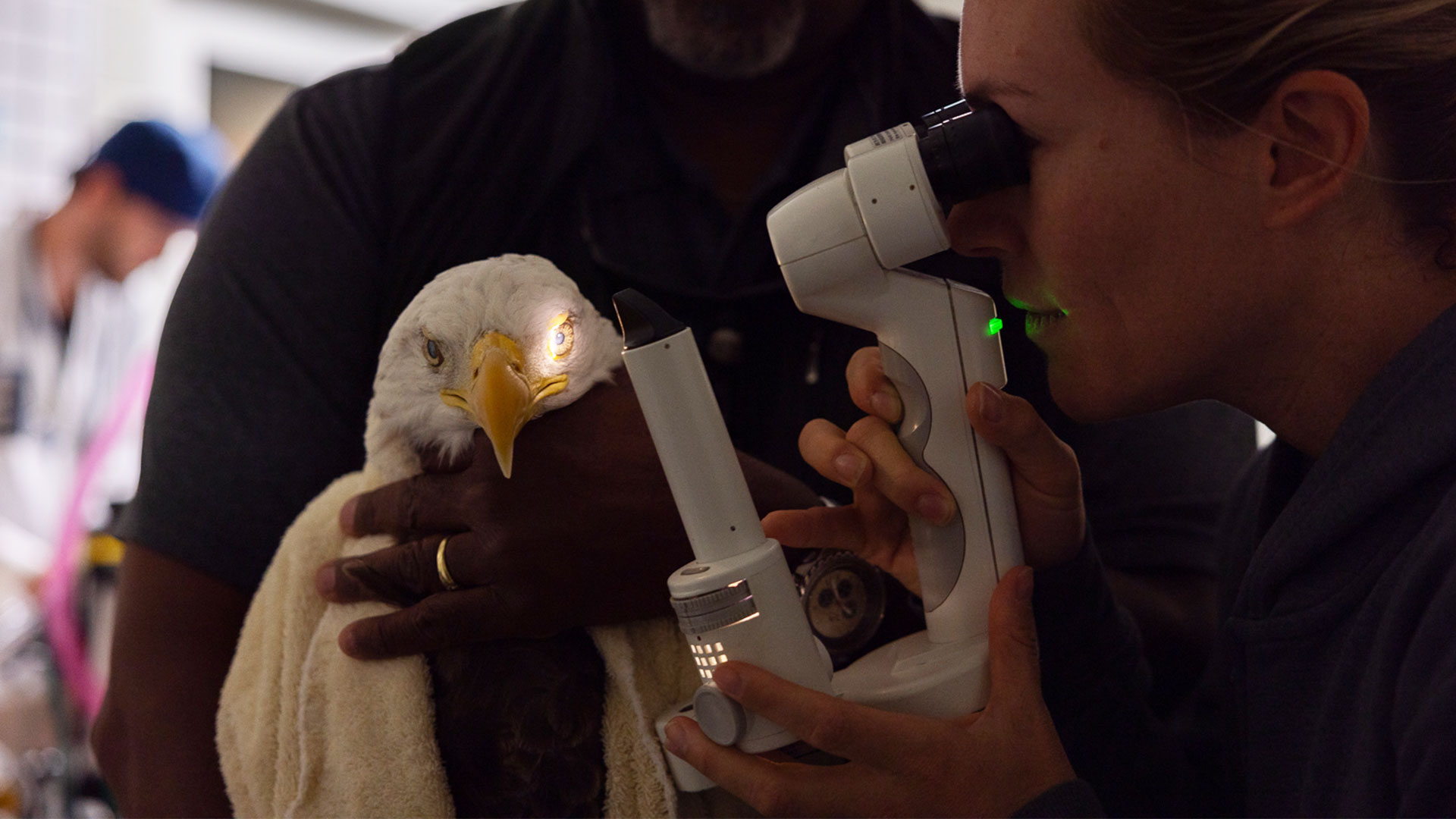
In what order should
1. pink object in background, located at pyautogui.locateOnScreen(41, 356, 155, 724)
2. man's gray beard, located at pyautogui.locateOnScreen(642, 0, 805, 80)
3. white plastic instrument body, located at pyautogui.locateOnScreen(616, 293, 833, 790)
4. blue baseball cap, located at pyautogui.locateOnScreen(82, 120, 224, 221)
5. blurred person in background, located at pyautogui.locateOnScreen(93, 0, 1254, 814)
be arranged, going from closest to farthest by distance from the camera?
white plastic instrument body, located at pyautogui.locateOnScreen(616, 293, 833, 790) → blurred person in background, located at pyautogui.locateOnScreen(93, 0, 1254, 814) → man's gray beard, located at pyautogui.locateOnScreen(642, 0, 805, 80) → blue baseball cap, located at pyautogui.locateOnScreen(82, 120, 224, 221) → pink object in background, located at pyautogui.locateOnScreen(41, 356, 155, 724)

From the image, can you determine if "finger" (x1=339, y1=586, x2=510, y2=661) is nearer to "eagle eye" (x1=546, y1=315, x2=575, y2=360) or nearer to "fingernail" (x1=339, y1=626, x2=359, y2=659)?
"fingernail" (x1=339, y1=626, x2=359, y2=659)

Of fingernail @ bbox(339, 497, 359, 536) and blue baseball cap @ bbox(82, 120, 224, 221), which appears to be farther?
blue baseball cap @ bbox(82, 120, 224, 221)

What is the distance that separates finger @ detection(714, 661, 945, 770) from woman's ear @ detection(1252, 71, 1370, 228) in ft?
1.34

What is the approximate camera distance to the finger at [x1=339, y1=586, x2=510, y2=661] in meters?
0.71

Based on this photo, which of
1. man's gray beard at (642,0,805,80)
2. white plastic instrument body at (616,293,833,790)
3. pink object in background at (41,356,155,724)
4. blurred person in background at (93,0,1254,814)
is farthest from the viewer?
pink object in background at (41,356,155,724)

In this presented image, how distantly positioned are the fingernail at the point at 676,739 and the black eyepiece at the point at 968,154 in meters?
0.38

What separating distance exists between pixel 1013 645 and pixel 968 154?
1.07 ft

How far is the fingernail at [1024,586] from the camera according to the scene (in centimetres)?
72

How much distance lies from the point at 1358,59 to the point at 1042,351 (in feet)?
0.87

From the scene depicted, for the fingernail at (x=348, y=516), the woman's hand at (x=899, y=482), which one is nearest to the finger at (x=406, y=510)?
the fingernail at (x=348, y=516)

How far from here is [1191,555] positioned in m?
0.98

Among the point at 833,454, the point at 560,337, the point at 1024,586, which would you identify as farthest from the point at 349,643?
the point at 1024,586

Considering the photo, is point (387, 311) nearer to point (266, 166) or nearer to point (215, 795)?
point (266, 166)

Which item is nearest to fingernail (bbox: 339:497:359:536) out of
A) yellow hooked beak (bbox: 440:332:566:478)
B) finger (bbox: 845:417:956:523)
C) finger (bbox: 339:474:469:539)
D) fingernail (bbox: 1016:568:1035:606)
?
finger (bbox: 339:474:469:539)
